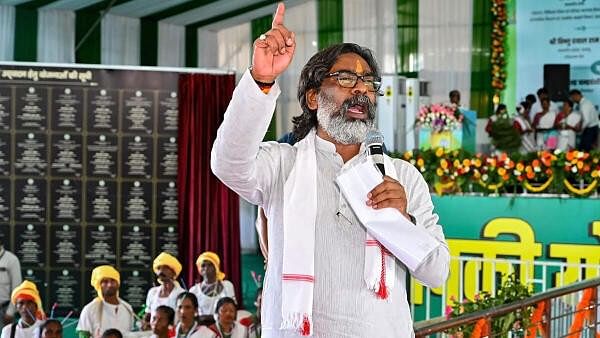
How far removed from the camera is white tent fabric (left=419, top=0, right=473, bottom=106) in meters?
15.0

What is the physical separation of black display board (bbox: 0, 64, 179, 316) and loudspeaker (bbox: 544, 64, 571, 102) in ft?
19.9

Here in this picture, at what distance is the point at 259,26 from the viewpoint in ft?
54.3

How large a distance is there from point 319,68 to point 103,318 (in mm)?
5955

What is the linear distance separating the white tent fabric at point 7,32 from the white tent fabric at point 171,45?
2.66m

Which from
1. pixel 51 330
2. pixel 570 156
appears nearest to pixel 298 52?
pixel 570 156

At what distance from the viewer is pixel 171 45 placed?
14.8 m

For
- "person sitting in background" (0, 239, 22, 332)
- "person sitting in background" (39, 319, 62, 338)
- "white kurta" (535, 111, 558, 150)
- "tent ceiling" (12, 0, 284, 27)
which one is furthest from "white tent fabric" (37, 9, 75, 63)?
"person sitting in background" (39, 319, 62, 338)

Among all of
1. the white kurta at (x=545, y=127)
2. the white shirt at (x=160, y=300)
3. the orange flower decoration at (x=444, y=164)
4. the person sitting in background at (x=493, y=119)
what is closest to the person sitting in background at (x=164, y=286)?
the white shirt at (x=160, y=300)

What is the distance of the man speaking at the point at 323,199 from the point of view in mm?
1879

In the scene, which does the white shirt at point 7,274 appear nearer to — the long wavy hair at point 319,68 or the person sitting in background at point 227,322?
the person sitting in background at point 227,322

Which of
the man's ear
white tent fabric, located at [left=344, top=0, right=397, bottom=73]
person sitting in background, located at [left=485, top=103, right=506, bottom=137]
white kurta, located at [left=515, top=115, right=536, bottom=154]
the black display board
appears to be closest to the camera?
the man's ear

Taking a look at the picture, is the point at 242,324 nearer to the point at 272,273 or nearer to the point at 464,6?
the point at 272,273

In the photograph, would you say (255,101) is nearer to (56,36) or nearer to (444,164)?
(444,164)

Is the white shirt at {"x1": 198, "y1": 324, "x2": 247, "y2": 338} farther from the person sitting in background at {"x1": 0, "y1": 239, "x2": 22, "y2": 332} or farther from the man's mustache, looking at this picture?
the man's mustache
